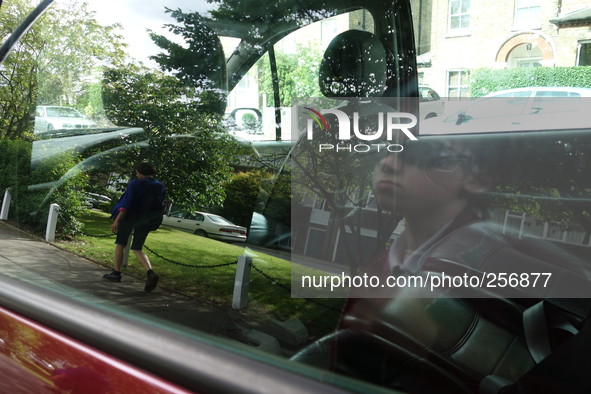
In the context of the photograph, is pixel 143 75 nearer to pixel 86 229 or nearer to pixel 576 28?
pixel 86 229

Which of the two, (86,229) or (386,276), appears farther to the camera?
(86,229)

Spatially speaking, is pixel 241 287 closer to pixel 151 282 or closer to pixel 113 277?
pixel 151 282

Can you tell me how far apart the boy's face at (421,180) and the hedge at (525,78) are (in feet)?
0.56

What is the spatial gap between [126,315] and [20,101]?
1.01m

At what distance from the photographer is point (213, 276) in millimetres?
1281

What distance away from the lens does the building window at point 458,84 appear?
1137 millimetres

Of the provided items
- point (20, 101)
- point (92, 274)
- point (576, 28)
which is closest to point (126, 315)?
point (92, 274)

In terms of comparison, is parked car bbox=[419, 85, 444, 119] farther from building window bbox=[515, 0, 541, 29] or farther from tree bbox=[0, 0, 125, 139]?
tree bbox=[0, 0, 125, 139]

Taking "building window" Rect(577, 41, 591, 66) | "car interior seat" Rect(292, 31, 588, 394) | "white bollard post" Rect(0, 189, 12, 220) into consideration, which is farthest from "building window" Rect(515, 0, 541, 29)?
"white bollard post" Rect(0, 189, 12, 220)

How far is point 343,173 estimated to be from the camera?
1302 millimetres

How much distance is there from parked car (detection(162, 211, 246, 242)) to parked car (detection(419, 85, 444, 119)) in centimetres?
65

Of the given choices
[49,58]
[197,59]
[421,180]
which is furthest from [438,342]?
[49,58]

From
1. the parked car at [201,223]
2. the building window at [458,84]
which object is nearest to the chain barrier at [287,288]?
the parked car at [201,223]

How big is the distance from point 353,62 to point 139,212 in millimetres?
789
